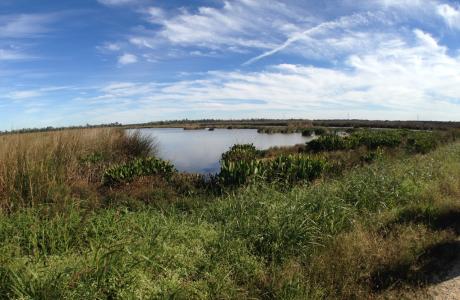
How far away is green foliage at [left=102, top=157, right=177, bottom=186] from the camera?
A: 1066 cm

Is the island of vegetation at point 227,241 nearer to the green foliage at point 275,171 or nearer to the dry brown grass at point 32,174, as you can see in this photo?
the dry brown grass at point 32,174

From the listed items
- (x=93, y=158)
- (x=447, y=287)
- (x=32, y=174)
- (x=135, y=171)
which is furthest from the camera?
(x=93, y=158)

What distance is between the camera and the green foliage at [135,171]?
10.7 meters

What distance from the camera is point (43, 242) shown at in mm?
4352

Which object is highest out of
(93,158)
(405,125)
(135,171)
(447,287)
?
(405,125)

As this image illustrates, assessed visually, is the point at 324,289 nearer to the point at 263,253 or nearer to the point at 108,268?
the point at 263,253

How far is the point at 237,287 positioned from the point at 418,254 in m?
2.39

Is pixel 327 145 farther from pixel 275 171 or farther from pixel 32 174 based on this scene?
pixel 32 174

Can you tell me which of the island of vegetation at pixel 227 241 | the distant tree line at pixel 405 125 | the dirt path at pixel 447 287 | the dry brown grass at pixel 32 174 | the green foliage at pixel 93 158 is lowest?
the dirt path at pixel 447 287

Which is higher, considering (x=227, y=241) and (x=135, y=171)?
(x=135, y=171)

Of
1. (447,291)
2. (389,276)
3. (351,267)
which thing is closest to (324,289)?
(351,267)

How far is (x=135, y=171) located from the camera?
11.1m

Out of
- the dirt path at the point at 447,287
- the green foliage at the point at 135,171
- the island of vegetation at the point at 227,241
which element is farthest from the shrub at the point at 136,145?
the dirt path at the point at 447,287

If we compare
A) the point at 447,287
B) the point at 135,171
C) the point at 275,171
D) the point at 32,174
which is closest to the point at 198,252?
the point at 447,287
